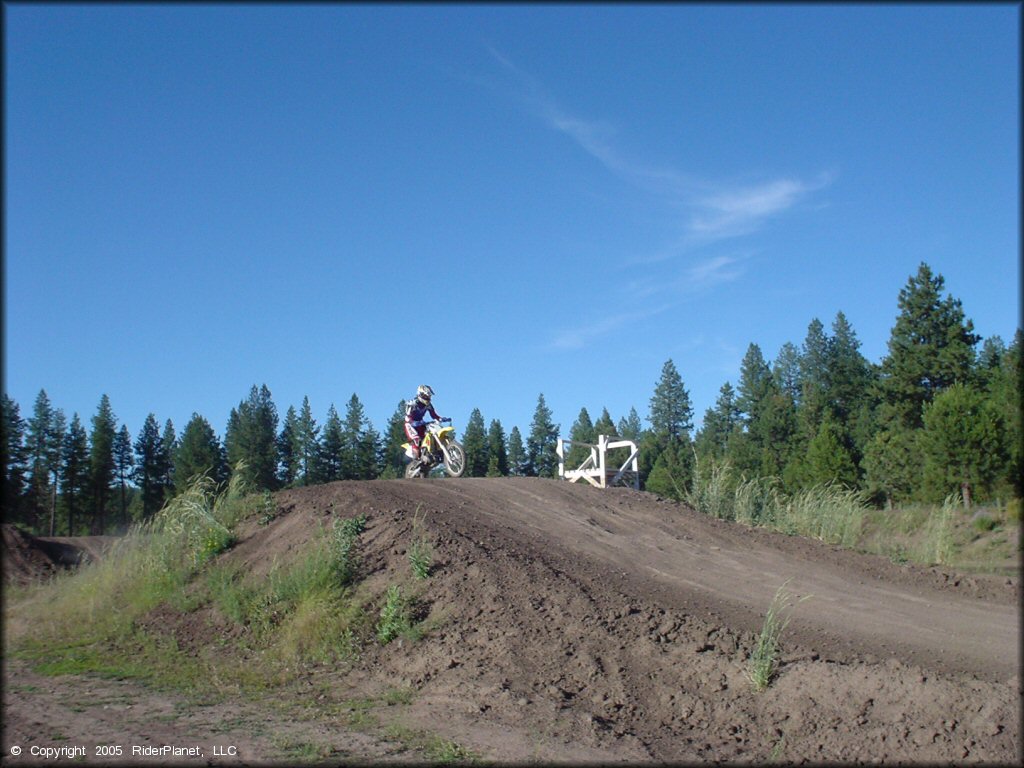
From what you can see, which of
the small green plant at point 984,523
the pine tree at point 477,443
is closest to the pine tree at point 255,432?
the pine tree at point 477,443

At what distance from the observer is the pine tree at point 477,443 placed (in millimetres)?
60041

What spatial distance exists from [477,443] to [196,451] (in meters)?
25.1

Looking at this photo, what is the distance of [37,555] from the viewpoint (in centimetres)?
2281

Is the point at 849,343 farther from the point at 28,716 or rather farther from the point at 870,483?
the point at 28,716

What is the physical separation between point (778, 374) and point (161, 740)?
80.8 metres

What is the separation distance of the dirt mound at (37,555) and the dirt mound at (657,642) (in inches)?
272

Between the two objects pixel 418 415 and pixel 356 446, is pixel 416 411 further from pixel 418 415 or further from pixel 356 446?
pixel 356 446

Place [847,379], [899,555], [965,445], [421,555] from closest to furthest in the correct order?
1. [421,555]
2. [899,555]
3. [965,445]
4. [847,379]

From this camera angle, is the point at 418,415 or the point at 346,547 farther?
the point at 418,415

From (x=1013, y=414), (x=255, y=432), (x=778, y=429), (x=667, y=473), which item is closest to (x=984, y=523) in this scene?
(x=1013, y=414)

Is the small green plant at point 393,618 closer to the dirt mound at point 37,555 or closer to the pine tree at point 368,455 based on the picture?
the dirt mound at point 37,555

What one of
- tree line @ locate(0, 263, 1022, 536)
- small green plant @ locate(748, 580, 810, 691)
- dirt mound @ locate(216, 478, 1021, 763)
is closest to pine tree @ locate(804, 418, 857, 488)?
tree line @ locate(0, 263, 1022, 536)

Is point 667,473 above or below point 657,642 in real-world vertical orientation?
above

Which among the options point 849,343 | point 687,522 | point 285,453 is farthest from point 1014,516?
point 849,343
